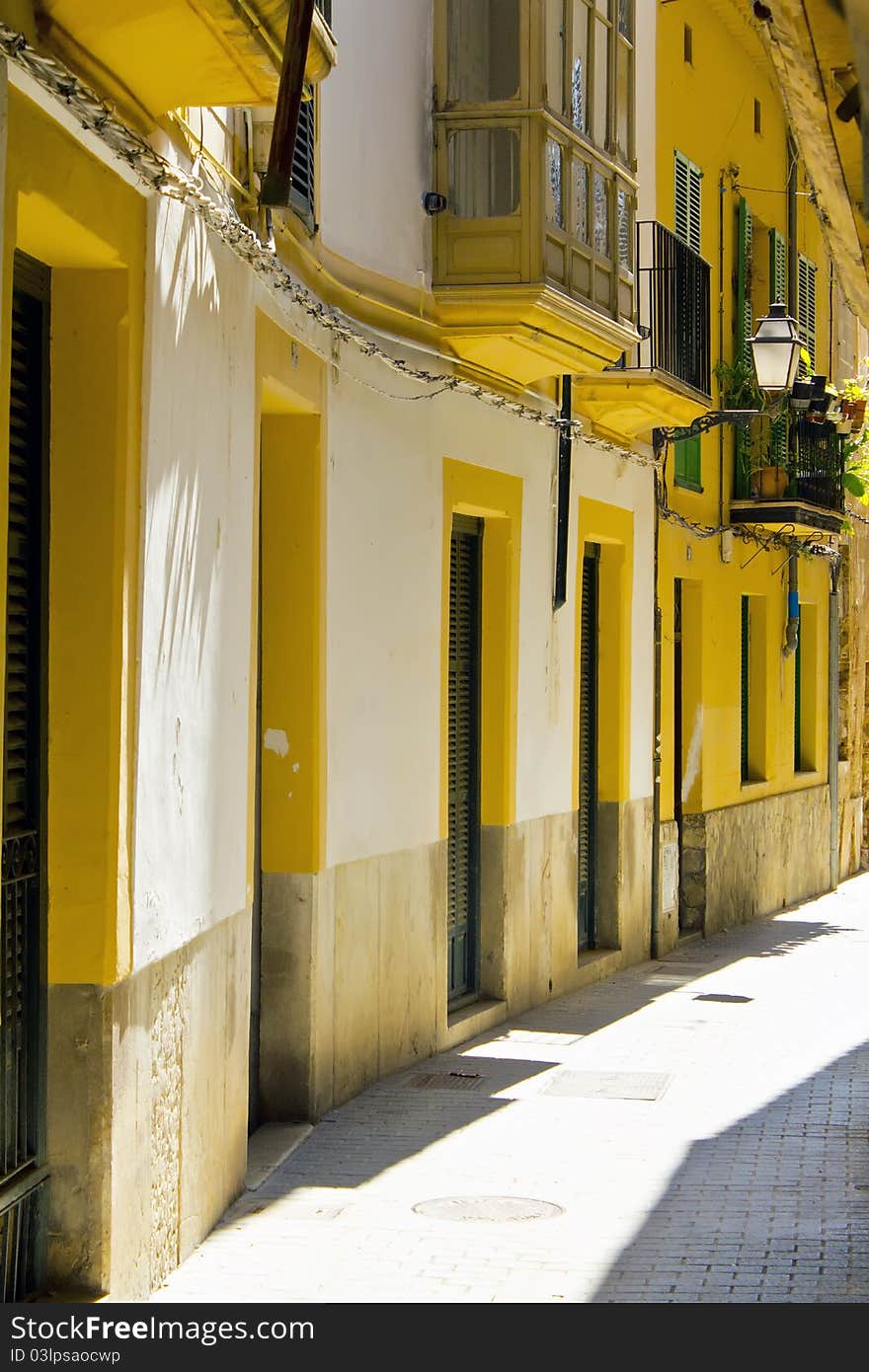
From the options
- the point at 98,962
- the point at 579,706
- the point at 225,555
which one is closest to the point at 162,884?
the point at 98,962

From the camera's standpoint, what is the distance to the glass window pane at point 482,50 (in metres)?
11.4

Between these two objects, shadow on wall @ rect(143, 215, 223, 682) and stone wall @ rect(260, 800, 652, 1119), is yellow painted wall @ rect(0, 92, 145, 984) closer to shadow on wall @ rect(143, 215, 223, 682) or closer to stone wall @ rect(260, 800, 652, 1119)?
shadow on wall @ rect(143, 215, 223, 682)

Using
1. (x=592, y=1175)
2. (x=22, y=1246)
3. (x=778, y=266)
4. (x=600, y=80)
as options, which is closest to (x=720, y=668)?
(x=778, y=266)

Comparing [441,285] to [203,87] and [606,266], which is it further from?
[203,87]

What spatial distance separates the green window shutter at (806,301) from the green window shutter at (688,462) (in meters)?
4.05

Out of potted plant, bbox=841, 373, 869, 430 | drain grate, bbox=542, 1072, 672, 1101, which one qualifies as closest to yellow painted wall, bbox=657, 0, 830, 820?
potted plant, bbox=841, 373, 869, 430

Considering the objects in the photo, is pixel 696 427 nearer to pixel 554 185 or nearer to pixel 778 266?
pixel 554 185

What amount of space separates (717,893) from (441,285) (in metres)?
9.22

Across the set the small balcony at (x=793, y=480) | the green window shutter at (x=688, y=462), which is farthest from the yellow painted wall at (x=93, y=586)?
the small balcony at (x=793, y=480)

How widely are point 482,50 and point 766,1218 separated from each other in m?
7.04

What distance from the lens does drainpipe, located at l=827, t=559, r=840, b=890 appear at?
24484 millimetres

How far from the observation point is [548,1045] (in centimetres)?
1208

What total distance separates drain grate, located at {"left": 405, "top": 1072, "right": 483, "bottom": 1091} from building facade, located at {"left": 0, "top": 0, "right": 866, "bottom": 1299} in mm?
195
